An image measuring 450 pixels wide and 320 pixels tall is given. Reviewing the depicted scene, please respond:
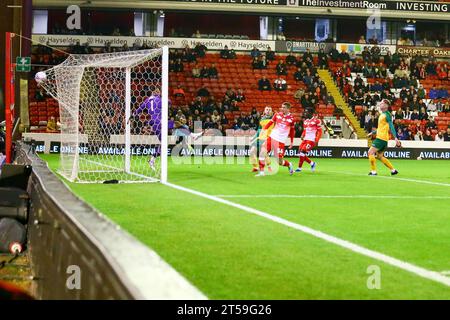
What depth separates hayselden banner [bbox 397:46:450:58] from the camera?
1729 inches

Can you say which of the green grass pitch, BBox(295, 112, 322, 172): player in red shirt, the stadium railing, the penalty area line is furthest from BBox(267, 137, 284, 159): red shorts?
the stadium railing

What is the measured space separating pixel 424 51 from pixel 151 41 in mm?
17030

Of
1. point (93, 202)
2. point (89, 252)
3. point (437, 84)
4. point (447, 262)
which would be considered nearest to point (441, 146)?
point (437, 84)

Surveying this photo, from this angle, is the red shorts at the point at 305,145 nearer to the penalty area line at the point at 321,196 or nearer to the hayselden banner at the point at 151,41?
the penalty area line at the point at 321,196

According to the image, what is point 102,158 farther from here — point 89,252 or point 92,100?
point 89,252

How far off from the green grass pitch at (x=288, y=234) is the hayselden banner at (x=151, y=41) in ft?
89.6

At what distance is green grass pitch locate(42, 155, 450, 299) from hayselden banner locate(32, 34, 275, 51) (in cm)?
2731

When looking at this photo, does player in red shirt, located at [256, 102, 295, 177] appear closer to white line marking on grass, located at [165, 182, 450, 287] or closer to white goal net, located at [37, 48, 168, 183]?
white goal net, located at [37, 48, 168, 183]

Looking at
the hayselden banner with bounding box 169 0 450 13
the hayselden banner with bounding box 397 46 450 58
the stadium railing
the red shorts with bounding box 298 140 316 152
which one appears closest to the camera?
the stadium railing

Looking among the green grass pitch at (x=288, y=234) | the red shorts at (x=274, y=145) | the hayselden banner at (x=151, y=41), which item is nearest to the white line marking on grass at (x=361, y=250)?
the green grass pitch at (x=288, y=234)

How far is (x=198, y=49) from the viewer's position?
131 feet

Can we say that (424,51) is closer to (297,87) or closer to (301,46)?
(301,46)

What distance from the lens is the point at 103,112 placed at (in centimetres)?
2061
